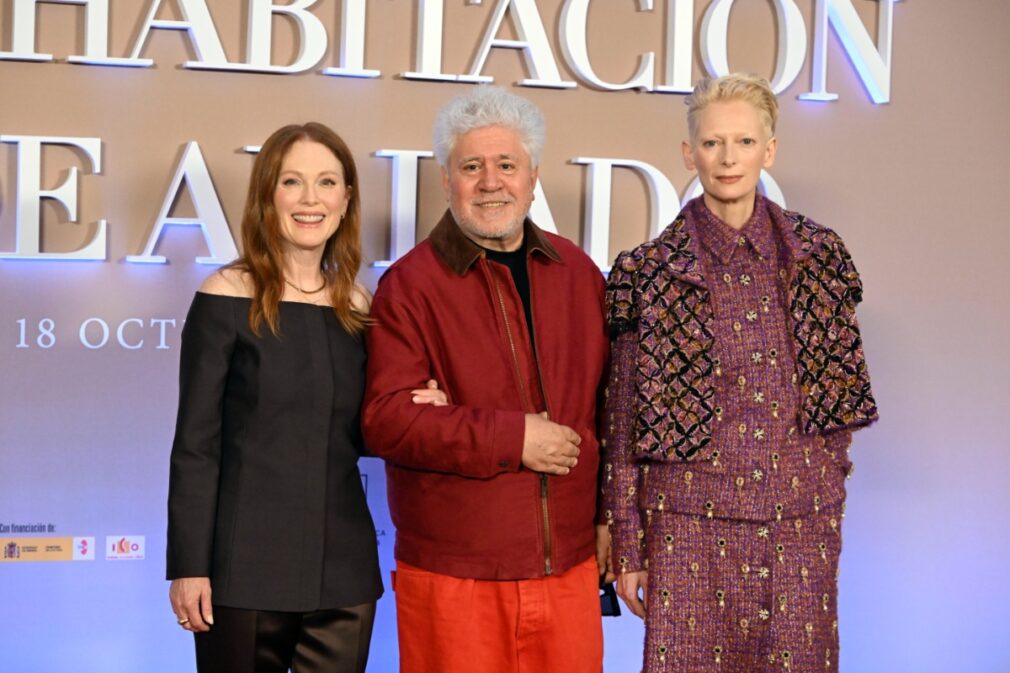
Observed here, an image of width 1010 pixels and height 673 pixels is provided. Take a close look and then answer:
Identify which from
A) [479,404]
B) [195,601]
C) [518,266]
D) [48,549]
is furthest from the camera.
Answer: [48,549]

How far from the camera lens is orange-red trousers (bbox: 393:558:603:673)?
2230 mm

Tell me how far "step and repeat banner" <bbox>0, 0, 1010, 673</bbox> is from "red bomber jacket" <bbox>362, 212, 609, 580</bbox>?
3.39 feet

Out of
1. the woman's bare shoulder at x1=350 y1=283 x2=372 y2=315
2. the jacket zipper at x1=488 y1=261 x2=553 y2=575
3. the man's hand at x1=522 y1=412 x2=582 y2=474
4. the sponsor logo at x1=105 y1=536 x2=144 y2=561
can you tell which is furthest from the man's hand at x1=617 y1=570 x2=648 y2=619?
the sponsor logo at x1=105 y1=536 x2=144 y2=561

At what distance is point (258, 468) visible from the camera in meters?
2.18

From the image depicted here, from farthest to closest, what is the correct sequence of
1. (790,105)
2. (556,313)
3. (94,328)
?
(790,105) → (94,328) → (556,313)

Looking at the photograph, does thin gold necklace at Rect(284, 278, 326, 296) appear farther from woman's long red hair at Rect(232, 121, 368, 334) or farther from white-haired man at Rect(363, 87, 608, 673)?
white-haired man at Rect(363, 87, 608, 673)

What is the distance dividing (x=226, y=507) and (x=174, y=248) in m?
1.29

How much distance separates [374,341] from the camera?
2285mm

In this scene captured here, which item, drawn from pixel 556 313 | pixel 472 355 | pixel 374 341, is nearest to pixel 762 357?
pixel 556 313

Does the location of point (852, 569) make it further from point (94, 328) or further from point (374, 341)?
point (94, 328)

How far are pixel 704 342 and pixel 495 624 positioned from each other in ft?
2.35

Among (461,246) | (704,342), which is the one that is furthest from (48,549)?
(704,342)

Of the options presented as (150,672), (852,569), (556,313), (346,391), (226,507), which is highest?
(556,313)

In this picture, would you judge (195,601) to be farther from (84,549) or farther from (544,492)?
(84,549)
